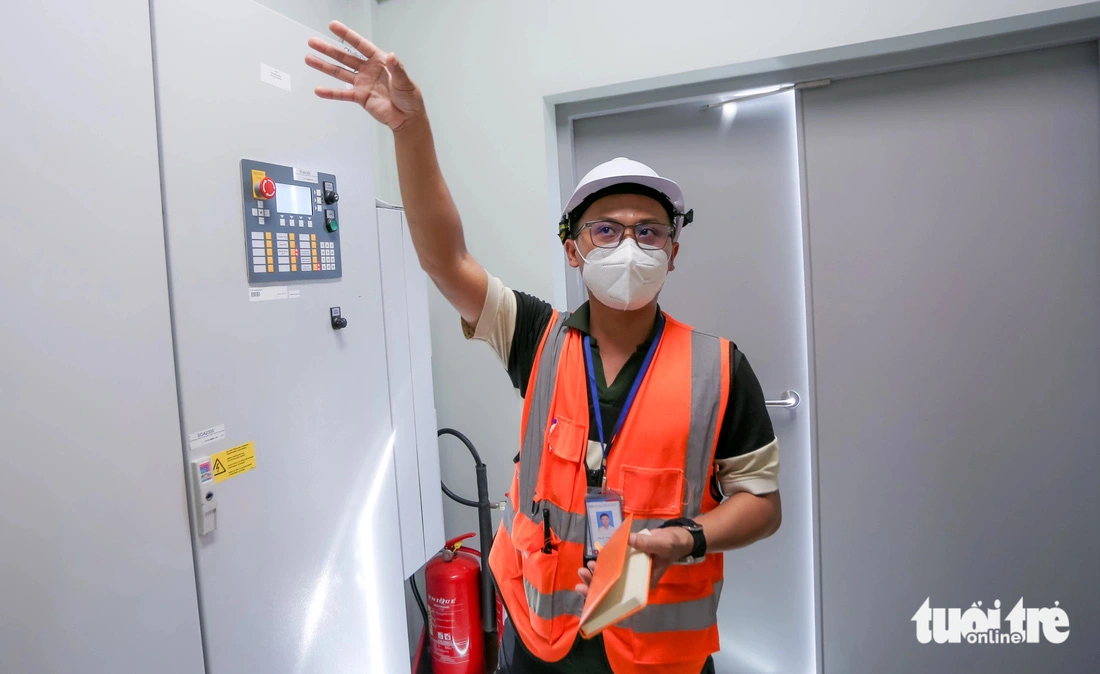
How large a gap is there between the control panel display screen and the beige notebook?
106 cm

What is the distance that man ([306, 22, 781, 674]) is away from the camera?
36.7 inches

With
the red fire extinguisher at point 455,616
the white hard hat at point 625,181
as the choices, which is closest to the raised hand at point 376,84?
the white hard hat at point 625,181

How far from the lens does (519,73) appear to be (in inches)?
75.3

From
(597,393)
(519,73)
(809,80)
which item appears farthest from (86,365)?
(809,80)

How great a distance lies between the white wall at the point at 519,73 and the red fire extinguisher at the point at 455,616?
0.37 meters

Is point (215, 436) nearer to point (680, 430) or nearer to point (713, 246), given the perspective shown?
point (680, 430)

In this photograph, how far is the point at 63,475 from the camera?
87 cm

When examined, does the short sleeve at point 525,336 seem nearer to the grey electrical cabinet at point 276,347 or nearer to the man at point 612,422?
the man at point 612,422

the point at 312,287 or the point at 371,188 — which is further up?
the point at 371,188

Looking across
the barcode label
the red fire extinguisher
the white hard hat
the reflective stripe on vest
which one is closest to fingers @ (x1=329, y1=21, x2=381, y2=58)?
the white hard hat

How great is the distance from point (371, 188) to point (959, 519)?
7.00 feet

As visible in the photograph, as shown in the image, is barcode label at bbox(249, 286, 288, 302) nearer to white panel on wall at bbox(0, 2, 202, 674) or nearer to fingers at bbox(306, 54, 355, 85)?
white panel on wall at bbox(0, 2, 202, 674)

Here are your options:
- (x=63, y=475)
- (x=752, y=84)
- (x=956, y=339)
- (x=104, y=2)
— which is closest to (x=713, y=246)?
(x=752, y=84)

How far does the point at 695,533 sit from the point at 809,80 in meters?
1.56
